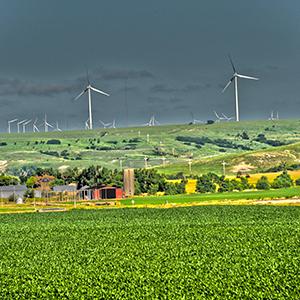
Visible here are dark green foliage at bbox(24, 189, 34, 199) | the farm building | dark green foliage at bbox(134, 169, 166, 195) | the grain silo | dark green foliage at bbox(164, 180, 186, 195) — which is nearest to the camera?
dark green foliage at bbox(24, 189, 34, 199)

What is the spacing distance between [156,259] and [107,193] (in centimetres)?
12509

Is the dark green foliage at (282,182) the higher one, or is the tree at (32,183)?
the tree at (32,183)

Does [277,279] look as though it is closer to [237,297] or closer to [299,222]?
[237,297]

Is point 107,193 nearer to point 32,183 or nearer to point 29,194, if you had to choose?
point 29,194

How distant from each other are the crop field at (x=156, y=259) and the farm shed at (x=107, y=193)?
3230 inches

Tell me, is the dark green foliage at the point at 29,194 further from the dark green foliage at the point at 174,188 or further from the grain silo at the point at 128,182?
the dark green foliage at the point at 174,188

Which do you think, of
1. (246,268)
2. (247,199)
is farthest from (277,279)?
(247,199)

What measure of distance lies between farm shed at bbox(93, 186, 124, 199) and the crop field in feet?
269

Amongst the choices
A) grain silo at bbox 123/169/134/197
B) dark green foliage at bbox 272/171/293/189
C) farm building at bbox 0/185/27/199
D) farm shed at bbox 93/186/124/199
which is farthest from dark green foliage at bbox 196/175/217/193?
farm building at bbox 0/185/27/199

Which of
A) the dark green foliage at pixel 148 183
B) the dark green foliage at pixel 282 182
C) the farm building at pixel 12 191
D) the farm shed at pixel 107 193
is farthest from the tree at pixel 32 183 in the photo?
the dark green foliage at pixel 282 182

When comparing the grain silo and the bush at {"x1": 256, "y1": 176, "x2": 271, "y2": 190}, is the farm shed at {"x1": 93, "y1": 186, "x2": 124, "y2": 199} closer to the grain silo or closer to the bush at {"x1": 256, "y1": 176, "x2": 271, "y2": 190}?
the grain silo

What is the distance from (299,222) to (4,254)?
101ft

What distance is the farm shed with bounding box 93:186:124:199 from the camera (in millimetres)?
173500

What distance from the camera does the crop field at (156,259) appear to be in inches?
1513
